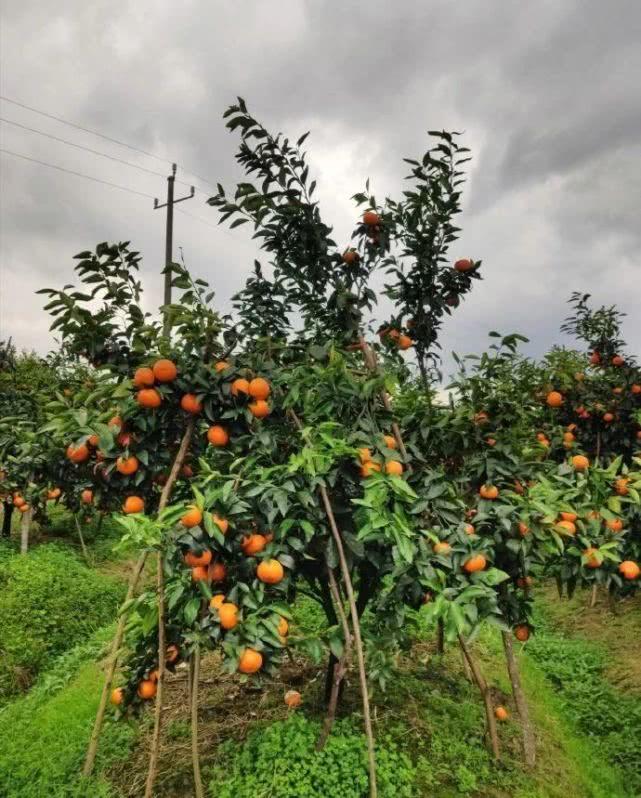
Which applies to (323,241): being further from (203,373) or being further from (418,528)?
(418,528)

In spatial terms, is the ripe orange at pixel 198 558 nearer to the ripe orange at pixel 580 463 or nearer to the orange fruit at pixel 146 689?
the orange fruit at pixel 146 689

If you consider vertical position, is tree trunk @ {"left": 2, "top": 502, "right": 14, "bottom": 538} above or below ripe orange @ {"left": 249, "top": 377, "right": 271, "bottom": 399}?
below

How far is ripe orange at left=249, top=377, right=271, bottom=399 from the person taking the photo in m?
2.58

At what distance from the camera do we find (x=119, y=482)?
2.76 m

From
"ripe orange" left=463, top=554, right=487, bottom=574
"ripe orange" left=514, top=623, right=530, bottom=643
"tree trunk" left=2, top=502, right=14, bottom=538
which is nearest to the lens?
"ripe orange" left=463, top=554, right=487, bottom=574

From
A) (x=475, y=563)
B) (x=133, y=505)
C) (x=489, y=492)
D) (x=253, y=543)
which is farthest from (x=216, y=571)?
(x=489, y=492)

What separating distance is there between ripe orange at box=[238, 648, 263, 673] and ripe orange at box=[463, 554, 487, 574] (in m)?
0.99

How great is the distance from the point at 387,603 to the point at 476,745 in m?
1.44

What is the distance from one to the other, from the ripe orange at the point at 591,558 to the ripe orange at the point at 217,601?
1762 mm

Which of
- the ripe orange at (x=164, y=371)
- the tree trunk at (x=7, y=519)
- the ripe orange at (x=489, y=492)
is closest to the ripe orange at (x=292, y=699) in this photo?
the ripe orange at (x=489, y=492)

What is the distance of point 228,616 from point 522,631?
6.71 feet

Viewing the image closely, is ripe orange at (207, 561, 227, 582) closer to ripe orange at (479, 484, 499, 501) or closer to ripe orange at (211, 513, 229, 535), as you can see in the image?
ripe orange at (211, 513, 229, 535)

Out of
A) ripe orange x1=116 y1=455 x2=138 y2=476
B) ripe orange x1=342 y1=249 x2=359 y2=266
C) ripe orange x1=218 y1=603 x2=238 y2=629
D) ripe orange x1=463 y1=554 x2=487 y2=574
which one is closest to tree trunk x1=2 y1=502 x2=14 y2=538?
ripe orange x1=116 y1=455 x2=138 y2=476

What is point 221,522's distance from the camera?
2211mm
